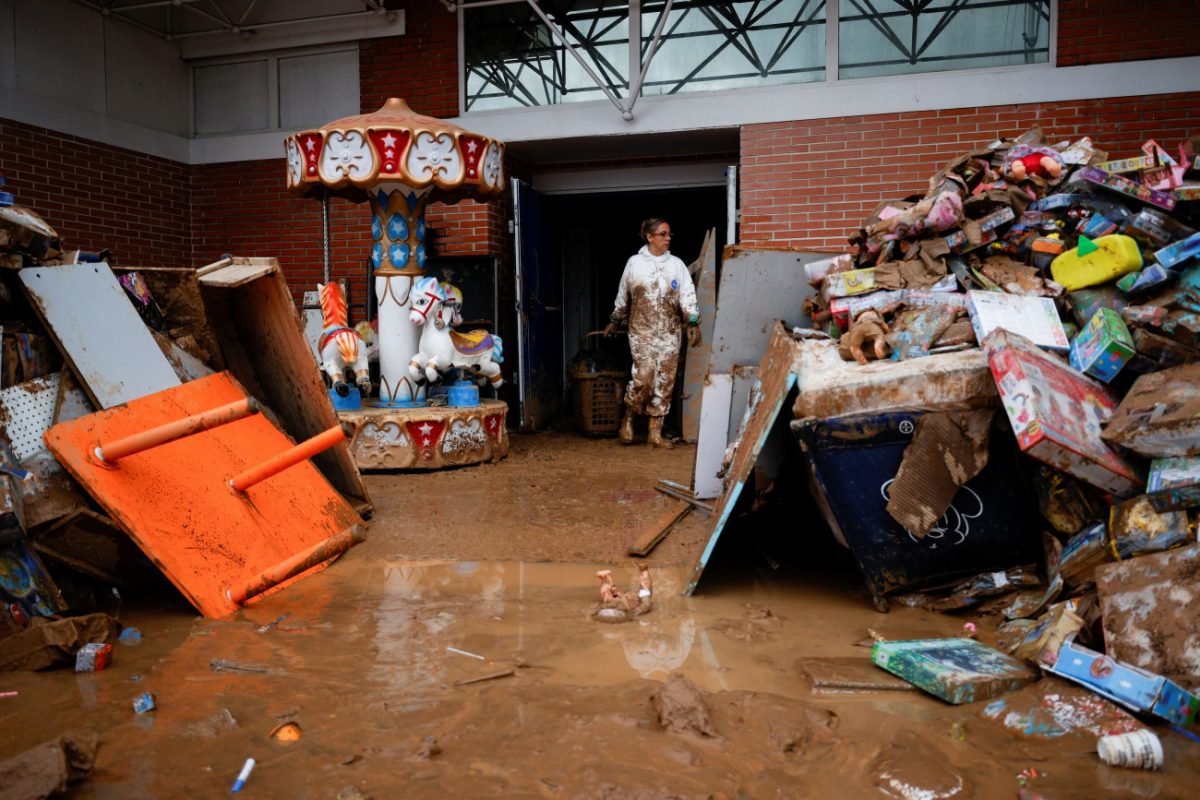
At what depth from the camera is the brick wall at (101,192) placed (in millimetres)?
8086

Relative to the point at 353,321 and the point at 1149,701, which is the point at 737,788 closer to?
the point at 1149,701

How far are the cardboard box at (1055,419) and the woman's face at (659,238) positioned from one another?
4568mm

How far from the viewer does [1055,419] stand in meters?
3.21

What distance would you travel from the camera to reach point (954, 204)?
4.43m

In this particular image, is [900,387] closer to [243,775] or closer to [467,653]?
[467,653]

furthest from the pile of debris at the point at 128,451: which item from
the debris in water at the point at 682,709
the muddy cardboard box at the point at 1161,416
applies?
the muddy cardboard box at the point at 1161,416

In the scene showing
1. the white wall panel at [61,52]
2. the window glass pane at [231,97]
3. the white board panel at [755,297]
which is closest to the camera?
the white board panel at [755,297]

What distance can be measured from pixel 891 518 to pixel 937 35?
599cm

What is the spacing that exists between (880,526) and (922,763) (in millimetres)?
1362

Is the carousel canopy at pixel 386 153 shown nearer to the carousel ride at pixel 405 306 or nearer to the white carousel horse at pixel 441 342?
the carousel ride at pixel 405 306

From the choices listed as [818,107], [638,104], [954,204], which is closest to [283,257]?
[638,104]

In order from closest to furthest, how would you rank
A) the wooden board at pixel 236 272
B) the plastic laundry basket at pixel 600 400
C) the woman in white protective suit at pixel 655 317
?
1. the wooden board at pixel 236 272
2. the woman in white protective suit at pixel 655 317
3. the plastic laundry basket at pixel 600 400

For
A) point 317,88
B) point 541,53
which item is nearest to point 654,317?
point 541,53

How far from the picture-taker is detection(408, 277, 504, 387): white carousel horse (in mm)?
6742
